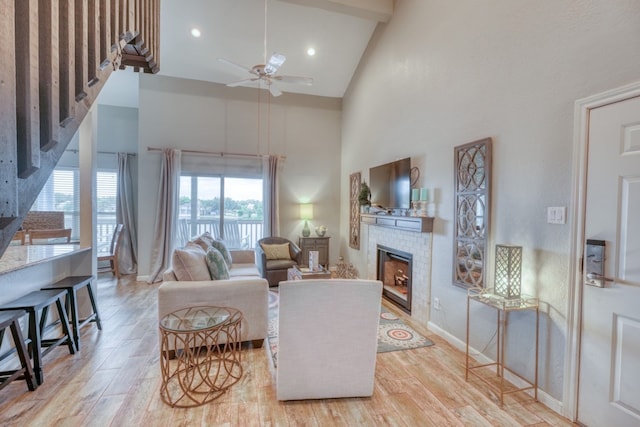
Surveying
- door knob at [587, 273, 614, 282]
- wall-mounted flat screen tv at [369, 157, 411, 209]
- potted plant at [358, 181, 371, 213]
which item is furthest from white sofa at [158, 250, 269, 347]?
potted plant at [358, 181, 371, 213]

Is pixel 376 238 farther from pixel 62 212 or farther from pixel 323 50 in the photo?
pixel 62 212

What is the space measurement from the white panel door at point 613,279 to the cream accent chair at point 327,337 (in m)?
1.33

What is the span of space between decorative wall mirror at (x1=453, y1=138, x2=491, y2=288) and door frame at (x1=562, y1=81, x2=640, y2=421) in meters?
0.67

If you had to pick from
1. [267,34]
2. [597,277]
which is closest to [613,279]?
[597,277]

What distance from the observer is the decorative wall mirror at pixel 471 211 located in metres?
2.58

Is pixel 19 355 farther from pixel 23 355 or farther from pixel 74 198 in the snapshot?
pixel 74 198

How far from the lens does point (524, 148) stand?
2.24 m

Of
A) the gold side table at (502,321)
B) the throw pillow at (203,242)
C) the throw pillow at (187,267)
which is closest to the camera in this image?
the gold side table at (502,321)

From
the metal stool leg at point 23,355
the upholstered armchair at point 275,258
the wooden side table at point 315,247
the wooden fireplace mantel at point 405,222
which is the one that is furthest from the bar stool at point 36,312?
the wooden side table at point 315,247

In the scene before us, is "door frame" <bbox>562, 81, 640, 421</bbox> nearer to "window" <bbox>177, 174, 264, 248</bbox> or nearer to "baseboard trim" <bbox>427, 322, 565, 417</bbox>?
"baseboard trim" <bbox>427, 322, 565, 417</bbox>

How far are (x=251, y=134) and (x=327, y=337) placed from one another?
4.68 metres

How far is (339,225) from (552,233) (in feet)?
14.6

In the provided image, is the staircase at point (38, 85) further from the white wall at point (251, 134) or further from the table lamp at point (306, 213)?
the table lamp at point (306, 213)

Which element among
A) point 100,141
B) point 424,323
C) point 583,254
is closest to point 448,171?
point 583,254
